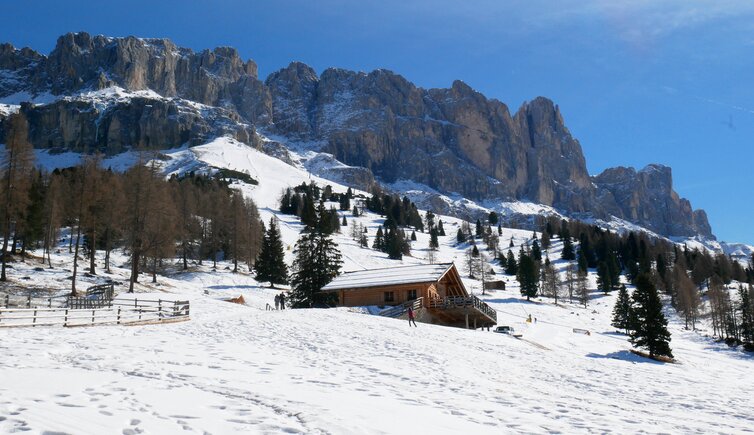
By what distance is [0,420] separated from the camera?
7918mm

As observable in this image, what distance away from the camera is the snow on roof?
44188 mm

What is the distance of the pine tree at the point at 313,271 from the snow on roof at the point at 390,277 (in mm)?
2585

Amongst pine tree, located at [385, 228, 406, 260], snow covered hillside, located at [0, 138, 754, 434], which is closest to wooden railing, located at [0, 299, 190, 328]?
snow covered hillside, located at [0, 138, 754, 434]

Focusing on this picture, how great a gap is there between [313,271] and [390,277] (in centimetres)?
942

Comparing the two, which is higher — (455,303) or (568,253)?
(568,253)

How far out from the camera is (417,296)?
145 feet

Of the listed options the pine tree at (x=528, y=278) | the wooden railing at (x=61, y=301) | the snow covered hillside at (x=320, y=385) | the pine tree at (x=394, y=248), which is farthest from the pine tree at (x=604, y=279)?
the wooden railing at (x=61, y=301)

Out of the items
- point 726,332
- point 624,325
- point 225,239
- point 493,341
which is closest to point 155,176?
point 225,239

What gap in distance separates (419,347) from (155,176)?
40843mm

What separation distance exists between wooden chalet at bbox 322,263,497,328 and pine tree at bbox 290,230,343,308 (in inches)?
145

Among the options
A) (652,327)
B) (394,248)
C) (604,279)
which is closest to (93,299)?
(652,327)

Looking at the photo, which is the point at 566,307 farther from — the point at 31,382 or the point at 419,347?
the point at 31,382

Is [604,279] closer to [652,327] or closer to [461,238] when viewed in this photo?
[461,238]

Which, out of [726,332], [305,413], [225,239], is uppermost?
[225,239]
